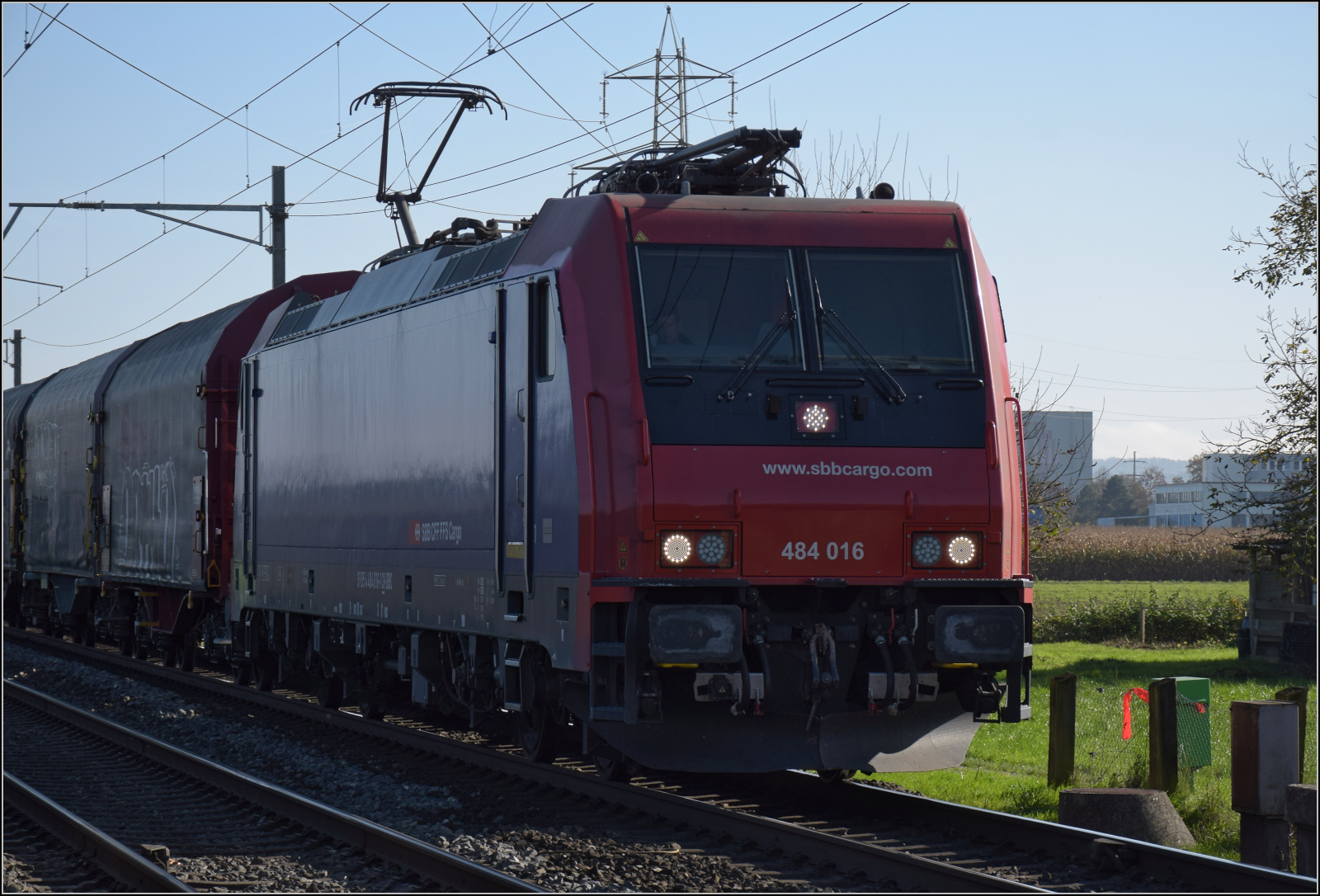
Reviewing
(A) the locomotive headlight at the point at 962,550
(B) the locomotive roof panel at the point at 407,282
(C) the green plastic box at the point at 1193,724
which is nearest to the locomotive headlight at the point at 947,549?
(A) the locomotive headlight at the point at 962,550

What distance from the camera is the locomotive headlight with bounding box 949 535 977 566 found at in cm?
932

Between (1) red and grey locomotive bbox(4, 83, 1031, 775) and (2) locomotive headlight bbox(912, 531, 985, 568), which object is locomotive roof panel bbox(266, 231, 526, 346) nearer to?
(1) red and grey locomotive bbox(4, 83, 1031, 775)

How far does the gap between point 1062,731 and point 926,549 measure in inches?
86.0

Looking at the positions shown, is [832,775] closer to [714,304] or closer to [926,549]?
[926,549]

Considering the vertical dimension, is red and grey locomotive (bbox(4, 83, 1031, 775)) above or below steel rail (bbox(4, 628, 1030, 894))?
above

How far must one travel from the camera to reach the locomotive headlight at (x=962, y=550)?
→ 30.6 feet

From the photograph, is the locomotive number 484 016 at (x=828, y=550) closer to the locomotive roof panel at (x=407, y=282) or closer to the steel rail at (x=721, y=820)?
the steel rail at (x=721, y=820)

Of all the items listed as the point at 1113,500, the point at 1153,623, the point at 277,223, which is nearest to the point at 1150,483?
the point at 1113,500

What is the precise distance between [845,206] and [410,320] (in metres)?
4.01

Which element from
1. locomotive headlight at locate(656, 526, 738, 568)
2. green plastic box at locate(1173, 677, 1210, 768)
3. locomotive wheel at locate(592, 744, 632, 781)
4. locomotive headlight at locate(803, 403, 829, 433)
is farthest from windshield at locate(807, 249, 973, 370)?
green plastic box at locate(1173, 677, 1210, 768)

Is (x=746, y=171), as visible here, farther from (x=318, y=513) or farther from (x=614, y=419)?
(x=318, y=513)

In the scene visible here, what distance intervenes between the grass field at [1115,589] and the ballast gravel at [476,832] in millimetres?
26834

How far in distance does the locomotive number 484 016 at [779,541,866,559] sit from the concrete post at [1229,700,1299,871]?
223cm

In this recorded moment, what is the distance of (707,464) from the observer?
29.7 feet
